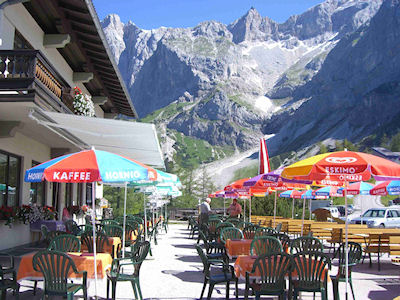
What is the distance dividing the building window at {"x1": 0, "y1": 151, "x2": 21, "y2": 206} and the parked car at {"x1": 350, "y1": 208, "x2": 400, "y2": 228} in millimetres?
18532

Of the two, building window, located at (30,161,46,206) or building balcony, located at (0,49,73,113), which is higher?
building balcony, located at (0,49,73,113)

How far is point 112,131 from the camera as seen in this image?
10625 millimetres

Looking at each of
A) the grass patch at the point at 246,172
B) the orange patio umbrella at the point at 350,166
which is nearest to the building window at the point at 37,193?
the orange patio umbrella at the point at 350,166

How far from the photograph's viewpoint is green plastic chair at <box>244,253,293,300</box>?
240 inches

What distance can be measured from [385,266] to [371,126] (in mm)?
134211

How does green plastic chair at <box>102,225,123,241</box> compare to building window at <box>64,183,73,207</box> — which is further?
building window at <box>64,183,73,207</box>

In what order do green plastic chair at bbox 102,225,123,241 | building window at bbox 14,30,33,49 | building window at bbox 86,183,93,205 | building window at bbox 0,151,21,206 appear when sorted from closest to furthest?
green plastic chair at bbox 102,225,123,241, building window at bbox 14,30,33,49, building window at bbox 0,151,21,206, building window at bbox 86,183,93,205

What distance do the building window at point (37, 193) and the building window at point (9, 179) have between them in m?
1.68

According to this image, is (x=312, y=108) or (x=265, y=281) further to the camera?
(x=312, y=108)

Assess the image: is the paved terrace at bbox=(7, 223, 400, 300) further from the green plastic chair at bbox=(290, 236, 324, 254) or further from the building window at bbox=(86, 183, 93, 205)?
the building window at bbox=(86, 183, 93, 205)

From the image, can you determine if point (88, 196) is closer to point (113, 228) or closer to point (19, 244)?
point (19, 244)

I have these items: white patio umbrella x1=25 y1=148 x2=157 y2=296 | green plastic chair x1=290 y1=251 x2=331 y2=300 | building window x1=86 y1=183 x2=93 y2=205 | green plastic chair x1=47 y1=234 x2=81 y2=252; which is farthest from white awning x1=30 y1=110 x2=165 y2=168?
building window x1=86 y1=183 x2=93 y2=205

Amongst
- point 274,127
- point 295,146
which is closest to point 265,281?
point 295,146

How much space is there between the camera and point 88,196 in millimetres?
26547
